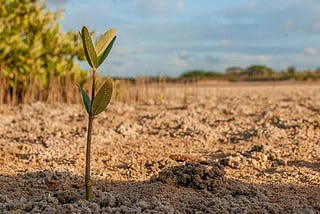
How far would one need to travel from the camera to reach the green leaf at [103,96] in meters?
3.13

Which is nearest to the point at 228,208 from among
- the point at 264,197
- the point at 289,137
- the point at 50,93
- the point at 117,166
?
the point at 264,197

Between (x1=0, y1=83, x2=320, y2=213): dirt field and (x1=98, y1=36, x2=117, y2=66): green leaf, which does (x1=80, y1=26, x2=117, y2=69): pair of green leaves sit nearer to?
(x1=98, y1=36, x2=117, y2=66): green leaf

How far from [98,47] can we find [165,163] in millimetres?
1529

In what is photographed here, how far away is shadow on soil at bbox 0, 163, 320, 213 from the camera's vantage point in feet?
10.0

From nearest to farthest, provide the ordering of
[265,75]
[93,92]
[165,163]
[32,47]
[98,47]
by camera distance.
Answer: [93,92]
[98,47]
[165,163]
[32,47]
[265,75]

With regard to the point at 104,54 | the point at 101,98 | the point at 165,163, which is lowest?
the point at 165,163

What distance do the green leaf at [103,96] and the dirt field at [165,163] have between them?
1.70 ft

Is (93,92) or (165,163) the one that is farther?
(165,163)

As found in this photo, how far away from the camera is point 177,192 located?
3.31 meters

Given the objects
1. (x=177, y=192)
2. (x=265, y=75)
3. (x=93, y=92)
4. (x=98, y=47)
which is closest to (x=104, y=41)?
(x=98, y=47)

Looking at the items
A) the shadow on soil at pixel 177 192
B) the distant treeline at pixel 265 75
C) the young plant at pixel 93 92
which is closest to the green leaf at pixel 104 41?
the young plant at pixel 93 92

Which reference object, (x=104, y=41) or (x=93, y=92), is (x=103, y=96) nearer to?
(x=93, y=92)

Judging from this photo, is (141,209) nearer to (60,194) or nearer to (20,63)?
(60,194)

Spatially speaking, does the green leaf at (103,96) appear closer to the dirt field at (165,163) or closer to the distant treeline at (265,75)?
the dirt field at (165,163)
